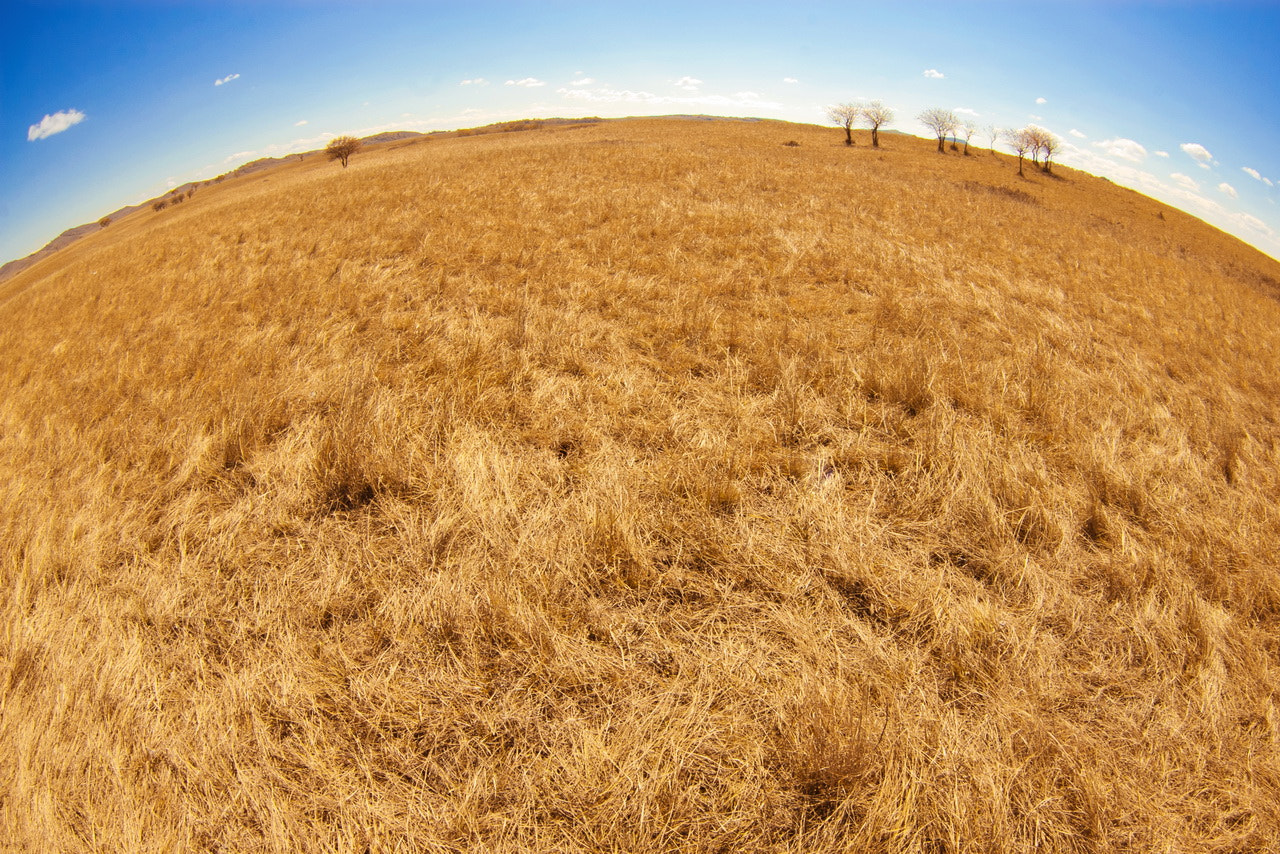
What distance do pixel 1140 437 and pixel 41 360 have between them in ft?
34.8

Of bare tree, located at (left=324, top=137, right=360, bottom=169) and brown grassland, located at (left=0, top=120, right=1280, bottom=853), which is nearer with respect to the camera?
brown grassland, located at (left=0, top=120, right=1280, bottom=853)

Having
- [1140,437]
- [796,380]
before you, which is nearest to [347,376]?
[796,380]

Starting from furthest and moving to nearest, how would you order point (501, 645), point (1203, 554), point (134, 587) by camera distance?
point (1203, 554), point (134, 587), point (501, 645)

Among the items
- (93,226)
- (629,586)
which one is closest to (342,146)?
(93,226)

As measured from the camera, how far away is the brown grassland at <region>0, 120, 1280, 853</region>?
4.89ft

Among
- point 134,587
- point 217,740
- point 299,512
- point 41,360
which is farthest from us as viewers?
point 41,360

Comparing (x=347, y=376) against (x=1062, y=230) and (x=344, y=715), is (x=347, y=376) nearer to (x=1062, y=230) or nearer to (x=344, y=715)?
(x=344, y=715)

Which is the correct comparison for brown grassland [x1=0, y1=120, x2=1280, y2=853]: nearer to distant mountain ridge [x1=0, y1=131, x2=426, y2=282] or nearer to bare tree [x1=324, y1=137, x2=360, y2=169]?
bare tree [x1=324, y1=137, x2=360, y2=169]

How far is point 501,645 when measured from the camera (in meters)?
1.89

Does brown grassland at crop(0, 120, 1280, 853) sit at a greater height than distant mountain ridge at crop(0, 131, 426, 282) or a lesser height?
lesser

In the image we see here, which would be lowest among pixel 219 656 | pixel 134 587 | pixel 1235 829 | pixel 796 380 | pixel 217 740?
pixel 1235 829

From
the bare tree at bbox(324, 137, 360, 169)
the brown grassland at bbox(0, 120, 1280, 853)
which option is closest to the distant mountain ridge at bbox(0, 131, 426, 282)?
the bare tree at bbox(324, 137, 360, 169)

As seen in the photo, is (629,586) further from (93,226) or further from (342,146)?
(93,226)

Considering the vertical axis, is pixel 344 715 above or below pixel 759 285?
below
